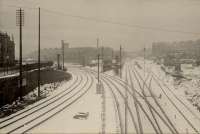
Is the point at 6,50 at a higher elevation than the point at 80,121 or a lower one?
higher

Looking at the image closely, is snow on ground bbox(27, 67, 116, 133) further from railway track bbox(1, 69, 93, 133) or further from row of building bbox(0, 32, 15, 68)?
row of building bbox(0, 32, 15, 68)

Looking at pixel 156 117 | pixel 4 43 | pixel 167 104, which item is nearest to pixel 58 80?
pixel 4 43

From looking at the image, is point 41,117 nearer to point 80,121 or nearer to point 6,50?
point 80,121

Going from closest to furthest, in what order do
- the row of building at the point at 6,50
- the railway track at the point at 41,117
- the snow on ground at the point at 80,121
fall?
the railway track at the point at 41,117 < the snow on ground at the point at 80,121 < the row of building at the point at 6,50

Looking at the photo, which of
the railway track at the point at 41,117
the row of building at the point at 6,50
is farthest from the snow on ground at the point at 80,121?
the row of building at the point at 6,50

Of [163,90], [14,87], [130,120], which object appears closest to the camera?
[130,120]

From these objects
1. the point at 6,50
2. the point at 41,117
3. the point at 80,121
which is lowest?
the point at 80,121

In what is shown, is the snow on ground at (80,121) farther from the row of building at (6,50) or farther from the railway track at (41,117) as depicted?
the row of building at (6,50)

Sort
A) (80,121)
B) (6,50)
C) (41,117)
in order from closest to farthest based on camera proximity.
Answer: (80,121), (41,117), (6,50)

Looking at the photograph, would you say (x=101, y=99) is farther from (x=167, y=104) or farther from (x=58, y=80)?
(x=58, y=80)

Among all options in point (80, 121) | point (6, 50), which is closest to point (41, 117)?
point (80, 121)

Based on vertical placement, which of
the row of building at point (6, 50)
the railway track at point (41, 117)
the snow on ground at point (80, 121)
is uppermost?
the row of building at point (6, 50)
